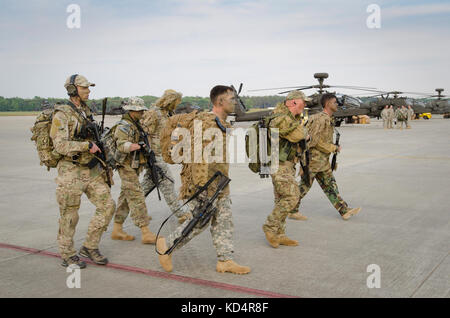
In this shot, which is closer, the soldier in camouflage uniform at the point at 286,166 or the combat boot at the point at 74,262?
the combat boot at the point at 74,262

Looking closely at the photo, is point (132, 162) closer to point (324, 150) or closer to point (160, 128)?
point (160, 128)

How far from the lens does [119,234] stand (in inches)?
227

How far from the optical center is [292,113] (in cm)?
551

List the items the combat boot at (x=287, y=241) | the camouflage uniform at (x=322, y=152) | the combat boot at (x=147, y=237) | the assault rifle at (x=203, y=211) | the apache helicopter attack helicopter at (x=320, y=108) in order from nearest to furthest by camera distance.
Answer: the assault rifle at (x=203, y=211), the combat boot at (x=287, y=241), the combat boot at (x=147, y=237), the camouflage uniform at (x=322, y=152), the apache helicopter attack helicopter at (x=320, y=108)

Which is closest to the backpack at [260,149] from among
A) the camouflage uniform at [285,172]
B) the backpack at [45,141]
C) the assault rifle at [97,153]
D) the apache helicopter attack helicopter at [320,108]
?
the camouflage uniform at [285,172]

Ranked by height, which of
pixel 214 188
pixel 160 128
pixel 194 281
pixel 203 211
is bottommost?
pixel 194 281

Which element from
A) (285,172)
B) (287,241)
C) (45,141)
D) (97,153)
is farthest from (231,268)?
(45,141)

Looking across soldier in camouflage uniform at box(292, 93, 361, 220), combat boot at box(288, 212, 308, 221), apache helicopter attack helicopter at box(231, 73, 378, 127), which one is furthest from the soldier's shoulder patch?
apache helicopter attack helicopter at box(231, 73, 378, 127)

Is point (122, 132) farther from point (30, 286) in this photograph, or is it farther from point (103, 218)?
point (30, 286)

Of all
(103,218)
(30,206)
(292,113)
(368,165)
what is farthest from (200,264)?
(368,165)

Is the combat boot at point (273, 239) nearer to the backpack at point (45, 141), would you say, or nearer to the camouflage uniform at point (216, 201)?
the camouflage uniform at point (216, 201)

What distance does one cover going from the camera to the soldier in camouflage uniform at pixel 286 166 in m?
5.25

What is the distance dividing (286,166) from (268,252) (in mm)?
Answer: 1005
